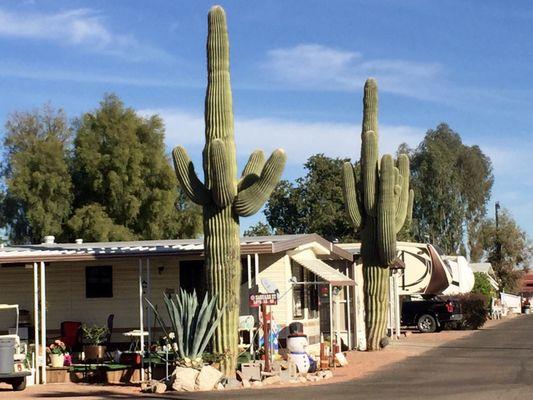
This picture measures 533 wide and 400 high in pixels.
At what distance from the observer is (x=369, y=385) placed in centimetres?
1798

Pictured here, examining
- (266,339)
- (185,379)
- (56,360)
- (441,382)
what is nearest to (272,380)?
(266,339)

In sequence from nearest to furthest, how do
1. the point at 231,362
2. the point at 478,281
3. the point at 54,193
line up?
the point at 231,362 → the point at 54,193 → the point at 478,281

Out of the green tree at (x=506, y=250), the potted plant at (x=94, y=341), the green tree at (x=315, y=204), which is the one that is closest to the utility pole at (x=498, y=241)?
the green tree at (x=506, y=250)

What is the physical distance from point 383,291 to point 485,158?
56.8 m

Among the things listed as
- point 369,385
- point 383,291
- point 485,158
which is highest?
point 485,158

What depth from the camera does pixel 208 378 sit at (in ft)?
59.7

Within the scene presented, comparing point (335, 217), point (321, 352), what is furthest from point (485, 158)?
point (321, 352)

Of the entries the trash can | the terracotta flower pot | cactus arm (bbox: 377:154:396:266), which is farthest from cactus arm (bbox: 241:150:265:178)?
cactus arm (bbox: 377:154:396:266)

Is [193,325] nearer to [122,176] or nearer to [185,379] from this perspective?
[185,379]

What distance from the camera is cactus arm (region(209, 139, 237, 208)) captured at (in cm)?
1884

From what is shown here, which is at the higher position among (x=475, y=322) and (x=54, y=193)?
(x=54, y=193)

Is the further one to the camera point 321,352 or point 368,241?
point 368,241

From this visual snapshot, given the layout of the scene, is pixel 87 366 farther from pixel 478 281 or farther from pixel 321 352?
pixel 478 281

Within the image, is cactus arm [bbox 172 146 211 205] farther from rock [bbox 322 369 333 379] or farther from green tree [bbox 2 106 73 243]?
green tree [bbox 2 106 73 243]
